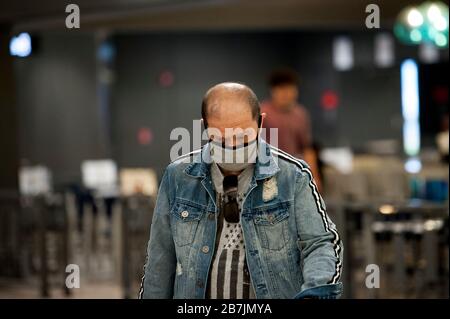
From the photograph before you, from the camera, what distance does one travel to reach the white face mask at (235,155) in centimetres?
349

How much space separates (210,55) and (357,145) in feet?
12.5

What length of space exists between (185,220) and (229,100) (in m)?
0.45

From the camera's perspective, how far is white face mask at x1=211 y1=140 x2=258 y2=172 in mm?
3488

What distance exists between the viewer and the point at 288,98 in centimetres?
870

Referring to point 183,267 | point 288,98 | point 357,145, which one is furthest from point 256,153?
point 357,145

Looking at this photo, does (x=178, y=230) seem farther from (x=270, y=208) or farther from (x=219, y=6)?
(x=219, y=6)

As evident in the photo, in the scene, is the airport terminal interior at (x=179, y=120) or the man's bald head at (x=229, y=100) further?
the airport terminal interior at (x=179, y=120)

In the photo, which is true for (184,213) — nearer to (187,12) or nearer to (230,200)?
(230,200)

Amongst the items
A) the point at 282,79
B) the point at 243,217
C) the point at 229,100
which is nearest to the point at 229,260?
the point at 243,217

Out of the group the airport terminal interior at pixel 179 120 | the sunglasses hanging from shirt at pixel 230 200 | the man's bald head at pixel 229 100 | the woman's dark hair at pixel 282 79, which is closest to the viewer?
the man's bald head at pixel 229 100

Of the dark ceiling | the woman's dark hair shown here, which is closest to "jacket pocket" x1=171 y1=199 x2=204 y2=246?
the woman's dark hair

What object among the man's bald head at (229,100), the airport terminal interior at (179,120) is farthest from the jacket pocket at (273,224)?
the airport terminal interior at (179,120)

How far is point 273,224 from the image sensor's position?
11.6ft

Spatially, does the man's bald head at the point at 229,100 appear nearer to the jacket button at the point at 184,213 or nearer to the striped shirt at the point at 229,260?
the striped shirt at the point at 229,260
